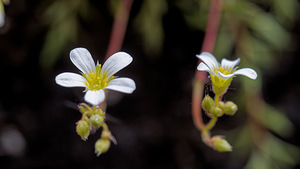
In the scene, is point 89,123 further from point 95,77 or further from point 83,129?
point 95,77

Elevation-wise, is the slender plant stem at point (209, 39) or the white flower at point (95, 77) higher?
the slender plant stem at point (209, 39)

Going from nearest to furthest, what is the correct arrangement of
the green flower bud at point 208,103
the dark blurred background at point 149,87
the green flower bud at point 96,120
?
the green flower bud at point 96,120, the green flower bud at point 208,103, the dark blurred background at point 149,87

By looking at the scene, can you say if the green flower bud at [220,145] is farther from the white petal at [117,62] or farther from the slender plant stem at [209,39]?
the white petal at [117,62]

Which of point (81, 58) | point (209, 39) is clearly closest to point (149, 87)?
point (209, 39)

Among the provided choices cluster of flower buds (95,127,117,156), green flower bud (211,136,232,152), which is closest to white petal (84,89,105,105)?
cluster of flower buds (95,127,117,156)

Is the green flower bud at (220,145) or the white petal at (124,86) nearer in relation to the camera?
the white petal at (124,86)

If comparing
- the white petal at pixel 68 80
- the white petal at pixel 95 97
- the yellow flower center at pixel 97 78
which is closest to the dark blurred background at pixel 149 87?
the yellow flower center at pixel 97 78

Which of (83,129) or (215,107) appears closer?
(83,129)

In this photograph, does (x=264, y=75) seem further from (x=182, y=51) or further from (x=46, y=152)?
(x=46, y=152)

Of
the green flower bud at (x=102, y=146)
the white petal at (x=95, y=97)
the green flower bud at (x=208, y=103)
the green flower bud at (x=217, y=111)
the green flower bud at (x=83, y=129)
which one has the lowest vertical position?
the green flower bud at (x=102, y=146)
